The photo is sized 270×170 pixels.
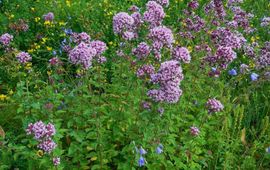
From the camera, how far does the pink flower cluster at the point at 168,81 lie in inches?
119

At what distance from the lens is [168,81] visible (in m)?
3.06

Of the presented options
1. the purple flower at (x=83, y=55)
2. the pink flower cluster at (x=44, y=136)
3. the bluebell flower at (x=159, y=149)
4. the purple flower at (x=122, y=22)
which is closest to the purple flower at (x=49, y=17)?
the purple flower at (x=122, y=22)

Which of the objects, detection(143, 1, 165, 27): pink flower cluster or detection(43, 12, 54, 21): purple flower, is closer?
detection(143, 1, 165, 27): pink flower cluster

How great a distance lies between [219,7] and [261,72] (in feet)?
2.54

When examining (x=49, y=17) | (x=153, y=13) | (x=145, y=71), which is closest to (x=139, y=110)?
(x=145, y=71)

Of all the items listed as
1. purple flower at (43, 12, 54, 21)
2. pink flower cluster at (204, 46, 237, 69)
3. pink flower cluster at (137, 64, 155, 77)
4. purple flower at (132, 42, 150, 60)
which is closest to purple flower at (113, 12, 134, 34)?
purple flower at (132, 42, 150, 60)

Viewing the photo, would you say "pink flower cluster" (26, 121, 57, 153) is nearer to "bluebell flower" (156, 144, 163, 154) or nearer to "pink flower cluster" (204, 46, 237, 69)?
"bluebell flower" (156, 144, 163, 154)

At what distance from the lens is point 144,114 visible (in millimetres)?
3303

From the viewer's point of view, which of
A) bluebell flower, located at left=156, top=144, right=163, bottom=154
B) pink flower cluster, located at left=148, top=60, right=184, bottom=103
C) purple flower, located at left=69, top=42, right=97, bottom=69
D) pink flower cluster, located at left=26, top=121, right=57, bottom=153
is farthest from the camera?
bluebell flower, located at left=156, top=144, right=163, bottom=154

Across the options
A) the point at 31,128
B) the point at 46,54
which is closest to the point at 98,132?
the point at 31,128

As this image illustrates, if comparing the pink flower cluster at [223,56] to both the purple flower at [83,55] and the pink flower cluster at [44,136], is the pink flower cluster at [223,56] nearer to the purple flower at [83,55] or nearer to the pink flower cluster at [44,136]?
the purple flower at [83,55]

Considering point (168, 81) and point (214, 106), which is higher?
point (214, 106)

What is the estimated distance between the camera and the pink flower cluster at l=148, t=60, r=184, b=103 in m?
3.03

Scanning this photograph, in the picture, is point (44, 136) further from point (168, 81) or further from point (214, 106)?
point (214, 106)
